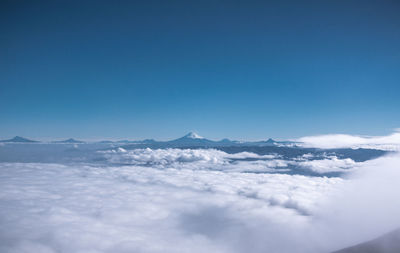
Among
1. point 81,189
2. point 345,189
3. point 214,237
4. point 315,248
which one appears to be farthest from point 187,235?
point 345,189

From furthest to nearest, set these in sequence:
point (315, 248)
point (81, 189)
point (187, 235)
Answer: point (81, 189) < point (187, 235) < point (315, 248)

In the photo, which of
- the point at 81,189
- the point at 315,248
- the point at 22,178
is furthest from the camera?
the point at 22,178

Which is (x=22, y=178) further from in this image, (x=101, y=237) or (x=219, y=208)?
(x=219, y=208)

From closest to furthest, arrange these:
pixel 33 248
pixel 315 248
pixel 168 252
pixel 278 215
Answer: pixel 33 248 → pixel 315 248 → pixel 168 252 → pixel 278 215

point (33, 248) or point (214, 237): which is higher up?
point (33, 248)

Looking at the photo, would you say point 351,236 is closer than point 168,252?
Yes

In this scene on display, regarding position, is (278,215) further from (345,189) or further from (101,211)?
(101,211)

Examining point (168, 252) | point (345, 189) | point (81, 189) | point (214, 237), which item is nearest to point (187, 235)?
point (214, 237)

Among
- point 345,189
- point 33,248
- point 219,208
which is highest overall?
point 345,189

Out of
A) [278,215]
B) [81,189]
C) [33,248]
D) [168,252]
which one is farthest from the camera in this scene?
[81,189]
